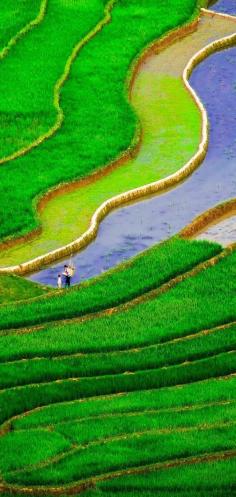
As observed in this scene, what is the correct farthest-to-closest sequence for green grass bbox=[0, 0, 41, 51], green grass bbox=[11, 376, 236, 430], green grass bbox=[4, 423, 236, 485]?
green grass bbox=[0, 0, 41, 51]
green grass bbox=[11, 376, 236, 430]
green grass bbox=[4, 423, 236, 485]

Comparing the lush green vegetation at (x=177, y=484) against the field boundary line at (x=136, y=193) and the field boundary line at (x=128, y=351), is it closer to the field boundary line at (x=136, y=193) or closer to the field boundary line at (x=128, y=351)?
the field boundary line at (x=128, y=351)

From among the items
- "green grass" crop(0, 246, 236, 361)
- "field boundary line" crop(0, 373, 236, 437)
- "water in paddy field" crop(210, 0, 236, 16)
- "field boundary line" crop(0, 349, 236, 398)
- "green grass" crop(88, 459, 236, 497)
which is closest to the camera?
"green grass" crop(88, 459, 236, 497)

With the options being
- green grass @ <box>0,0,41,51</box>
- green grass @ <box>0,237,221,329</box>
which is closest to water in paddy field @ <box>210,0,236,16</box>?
green grass @ <box>0,0,41,51</box>

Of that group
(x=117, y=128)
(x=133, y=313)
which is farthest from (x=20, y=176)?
(x=133, y=313)

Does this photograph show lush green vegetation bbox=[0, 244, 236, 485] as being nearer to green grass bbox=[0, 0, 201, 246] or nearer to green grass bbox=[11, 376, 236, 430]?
green grass bbox=[11, 376, 236, 430]

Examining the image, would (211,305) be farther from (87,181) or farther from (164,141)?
(164,141)

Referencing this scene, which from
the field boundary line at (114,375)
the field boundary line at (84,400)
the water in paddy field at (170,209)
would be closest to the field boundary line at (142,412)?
the field boundary line at (84,400)
